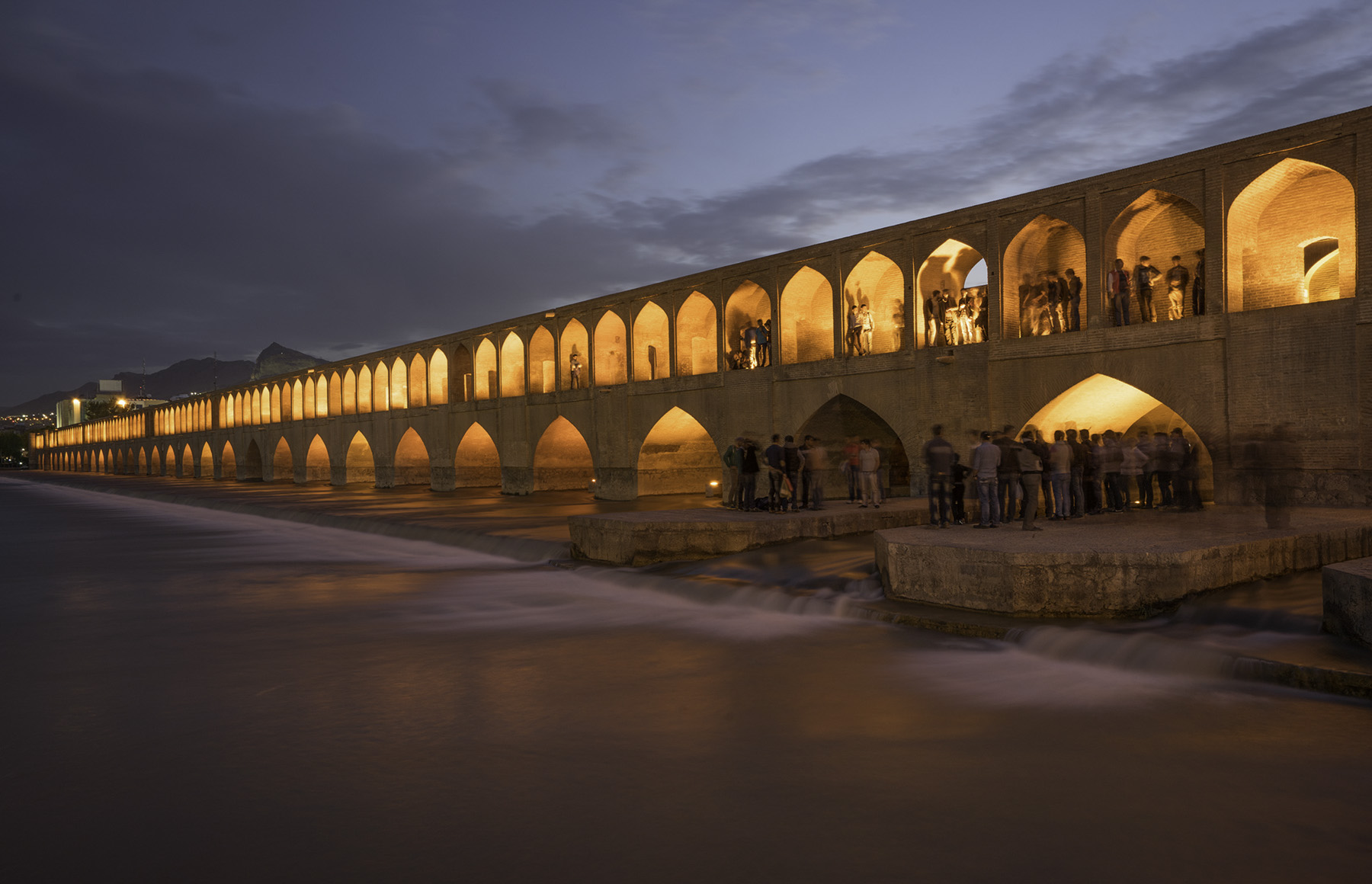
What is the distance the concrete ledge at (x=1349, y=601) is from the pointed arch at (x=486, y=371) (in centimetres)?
2406

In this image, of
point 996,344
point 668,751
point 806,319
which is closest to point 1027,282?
point 996,344

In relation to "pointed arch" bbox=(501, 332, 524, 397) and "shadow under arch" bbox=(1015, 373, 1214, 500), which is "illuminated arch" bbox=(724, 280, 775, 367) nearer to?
"shadow under arch" bbox=(1015, 373, 1214, 500)

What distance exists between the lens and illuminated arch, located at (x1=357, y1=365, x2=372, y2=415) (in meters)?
34.3

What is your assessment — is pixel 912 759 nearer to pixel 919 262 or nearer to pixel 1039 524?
pixel 1039 524

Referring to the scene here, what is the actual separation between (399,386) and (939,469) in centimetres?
2614

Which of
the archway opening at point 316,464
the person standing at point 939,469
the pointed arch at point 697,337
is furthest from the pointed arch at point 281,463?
the person standing at point 939,469

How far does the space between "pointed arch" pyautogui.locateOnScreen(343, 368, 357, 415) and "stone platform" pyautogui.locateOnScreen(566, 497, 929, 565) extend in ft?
86.0

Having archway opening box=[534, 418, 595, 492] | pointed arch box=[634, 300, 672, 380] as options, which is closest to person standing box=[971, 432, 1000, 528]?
pointed arch box=[634, 300, 672, 380]

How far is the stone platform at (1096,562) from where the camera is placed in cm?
682

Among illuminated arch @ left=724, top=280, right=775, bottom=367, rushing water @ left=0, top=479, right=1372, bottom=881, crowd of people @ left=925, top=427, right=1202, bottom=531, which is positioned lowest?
rushing water @ left=0, top=479, right=1372, bottom=881

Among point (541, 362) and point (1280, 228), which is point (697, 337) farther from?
point (1280, 228)

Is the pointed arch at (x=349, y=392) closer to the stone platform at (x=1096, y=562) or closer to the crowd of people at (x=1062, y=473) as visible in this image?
the crowd of people at (x=1062, y=473)

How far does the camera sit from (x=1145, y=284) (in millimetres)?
13398

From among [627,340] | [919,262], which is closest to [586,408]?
[627,340]
